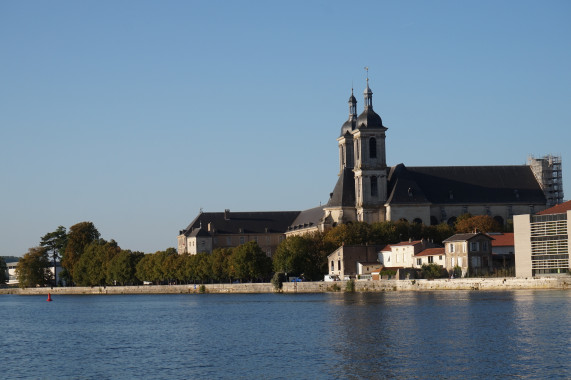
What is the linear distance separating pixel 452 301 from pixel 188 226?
332 ft

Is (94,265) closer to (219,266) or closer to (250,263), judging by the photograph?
(219,266)

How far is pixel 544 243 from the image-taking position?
8269 centimetres

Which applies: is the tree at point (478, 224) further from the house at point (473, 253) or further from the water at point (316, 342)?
the water at point (316, 342)

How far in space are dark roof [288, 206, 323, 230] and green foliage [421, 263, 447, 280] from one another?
50754mm

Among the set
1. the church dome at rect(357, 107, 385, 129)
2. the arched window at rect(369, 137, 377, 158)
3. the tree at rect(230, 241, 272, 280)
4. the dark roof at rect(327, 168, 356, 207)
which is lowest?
the tree at rect(230, 241, 272, 280)

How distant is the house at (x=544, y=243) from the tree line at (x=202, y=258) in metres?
33.0

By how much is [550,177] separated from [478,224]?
18.3 meters

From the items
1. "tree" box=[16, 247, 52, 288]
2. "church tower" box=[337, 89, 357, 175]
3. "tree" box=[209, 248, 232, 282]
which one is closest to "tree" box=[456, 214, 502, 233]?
"church tower" box=[337, 89, 357, 175]

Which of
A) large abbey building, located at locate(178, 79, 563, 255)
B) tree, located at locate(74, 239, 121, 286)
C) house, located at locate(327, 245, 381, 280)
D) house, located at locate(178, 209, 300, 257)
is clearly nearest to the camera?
house, located at locate(327, 245, 381, 280)

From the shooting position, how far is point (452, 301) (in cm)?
7162

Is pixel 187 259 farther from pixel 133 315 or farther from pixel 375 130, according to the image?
pixel 133 315

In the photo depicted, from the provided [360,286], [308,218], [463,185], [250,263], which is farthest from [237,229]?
[360,286]

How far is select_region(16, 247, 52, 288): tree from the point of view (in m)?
153

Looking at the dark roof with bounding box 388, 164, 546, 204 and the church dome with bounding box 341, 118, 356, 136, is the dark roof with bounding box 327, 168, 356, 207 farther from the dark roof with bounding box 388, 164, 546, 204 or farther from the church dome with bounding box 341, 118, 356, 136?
the church dome with bounding box 341, 118, 356, 136
